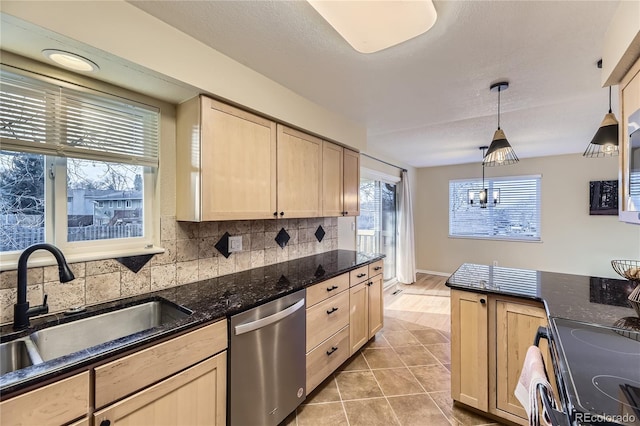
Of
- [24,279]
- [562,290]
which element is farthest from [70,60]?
[562,290]

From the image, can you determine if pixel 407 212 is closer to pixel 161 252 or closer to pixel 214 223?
pixel 214 223

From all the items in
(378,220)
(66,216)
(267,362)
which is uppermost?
(66,216)

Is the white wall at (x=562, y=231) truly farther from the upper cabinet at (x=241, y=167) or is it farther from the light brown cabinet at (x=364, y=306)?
the upper cabinet at (x=241, y=167)

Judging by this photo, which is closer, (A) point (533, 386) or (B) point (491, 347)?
(A) point (533, 386)

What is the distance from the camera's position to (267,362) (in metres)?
1.65

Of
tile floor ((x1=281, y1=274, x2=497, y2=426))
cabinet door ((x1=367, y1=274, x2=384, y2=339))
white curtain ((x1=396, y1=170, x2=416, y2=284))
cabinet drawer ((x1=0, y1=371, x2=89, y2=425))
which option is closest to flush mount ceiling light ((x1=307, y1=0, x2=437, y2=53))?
cabinet drawer ((x1=0, y1=371, x2=89, y2=425))

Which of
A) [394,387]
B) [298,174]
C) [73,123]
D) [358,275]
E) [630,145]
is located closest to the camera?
[630,145]

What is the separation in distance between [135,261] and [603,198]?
6.45m

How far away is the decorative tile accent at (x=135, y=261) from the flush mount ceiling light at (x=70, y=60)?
101 centimetres

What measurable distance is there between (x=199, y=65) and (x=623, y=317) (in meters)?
2.64

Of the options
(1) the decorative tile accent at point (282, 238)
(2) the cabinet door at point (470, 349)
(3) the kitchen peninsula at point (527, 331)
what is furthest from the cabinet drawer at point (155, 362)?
(2) the cabinet door at point (470, 349)

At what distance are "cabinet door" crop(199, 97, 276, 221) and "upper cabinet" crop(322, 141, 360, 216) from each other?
27.7 inches

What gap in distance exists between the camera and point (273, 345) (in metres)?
1.69

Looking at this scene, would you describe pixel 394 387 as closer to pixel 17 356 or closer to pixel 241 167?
pixel 241 167
